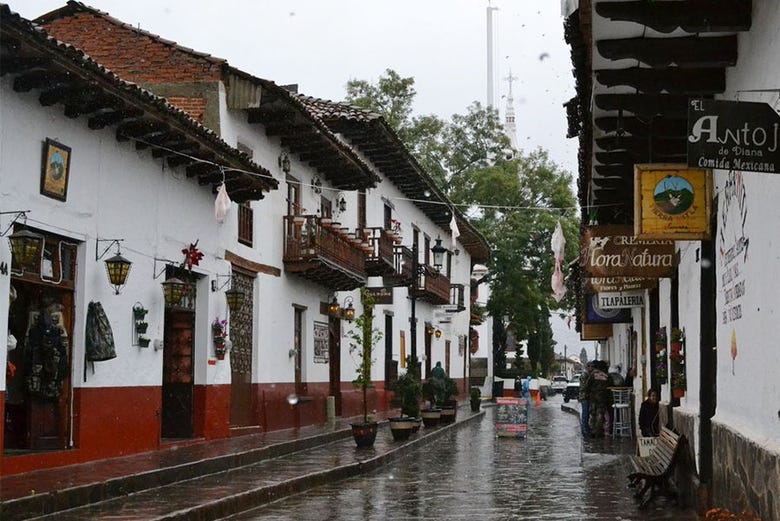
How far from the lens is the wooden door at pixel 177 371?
1686 cm

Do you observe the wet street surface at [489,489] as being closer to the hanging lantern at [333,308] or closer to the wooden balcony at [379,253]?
the hanging lantern at [333,308]

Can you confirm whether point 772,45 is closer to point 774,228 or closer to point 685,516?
point 774,228

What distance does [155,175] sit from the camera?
14961mm

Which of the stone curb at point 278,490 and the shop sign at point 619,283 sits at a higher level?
the shop sign at point 619,283

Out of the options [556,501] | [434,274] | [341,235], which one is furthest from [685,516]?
[434,274]

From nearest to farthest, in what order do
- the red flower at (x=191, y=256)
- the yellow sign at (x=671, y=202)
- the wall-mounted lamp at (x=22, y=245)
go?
the yellow sign at (x=671, y=202) < the wall-mounted lamp at (x=22, y=245) < the red flower at (x=191, y=256)

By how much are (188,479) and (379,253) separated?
13365 mm

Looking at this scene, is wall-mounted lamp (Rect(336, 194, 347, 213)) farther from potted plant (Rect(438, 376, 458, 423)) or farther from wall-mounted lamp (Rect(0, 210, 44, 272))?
wall-mounted lamp (Rect(0, 210, 44, 272))

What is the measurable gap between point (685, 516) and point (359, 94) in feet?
116

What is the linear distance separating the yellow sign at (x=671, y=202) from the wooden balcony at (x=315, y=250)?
12211 millimetres

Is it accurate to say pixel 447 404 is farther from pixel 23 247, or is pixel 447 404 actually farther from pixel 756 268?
pixel 756 268

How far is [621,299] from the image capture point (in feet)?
59.7

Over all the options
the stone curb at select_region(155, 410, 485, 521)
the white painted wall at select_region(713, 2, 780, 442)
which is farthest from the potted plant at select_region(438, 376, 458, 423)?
the white painted wall at select_region(713, 2, 780, 442)

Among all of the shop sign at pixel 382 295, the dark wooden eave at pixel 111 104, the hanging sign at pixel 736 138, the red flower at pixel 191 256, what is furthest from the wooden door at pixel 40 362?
the shop sign at pixel 382 295
